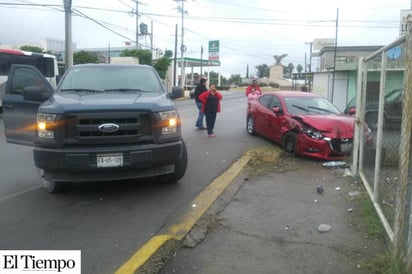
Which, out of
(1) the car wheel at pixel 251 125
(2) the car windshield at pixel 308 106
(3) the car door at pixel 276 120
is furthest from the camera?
(1) the car wheel at pixel 251 125

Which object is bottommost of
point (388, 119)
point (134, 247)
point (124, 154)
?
point (134, 247)

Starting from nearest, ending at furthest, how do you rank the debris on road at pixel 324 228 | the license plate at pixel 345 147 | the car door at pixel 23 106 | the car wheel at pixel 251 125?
the debris on road at pixel 324 228 → the car door at pixel 23 106 → the license plate at pixel 345 147 → the car wheel at pixel 251 125

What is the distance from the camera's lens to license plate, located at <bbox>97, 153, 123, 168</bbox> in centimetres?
514

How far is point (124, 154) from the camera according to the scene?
519 centimetres

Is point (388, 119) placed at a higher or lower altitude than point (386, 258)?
higher

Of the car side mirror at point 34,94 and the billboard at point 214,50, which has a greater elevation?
the billboard at point 214,50

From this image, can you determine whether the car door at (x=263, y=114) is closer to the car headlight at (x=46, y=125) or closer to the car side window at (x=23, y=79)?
the car side window at (x=23, y=79)

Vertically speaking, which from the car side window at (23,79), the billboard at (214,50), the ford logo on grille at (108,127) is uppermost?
the billboard at (214,50)

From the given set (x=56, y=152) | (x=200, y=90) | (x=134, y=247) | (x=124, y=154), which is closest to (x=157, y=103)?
(x=124, y=154)

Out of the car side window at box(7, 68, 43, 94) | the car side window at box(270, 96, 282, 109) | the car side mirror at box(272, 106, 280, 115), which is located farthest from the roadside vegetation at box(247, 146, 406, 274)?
the car side window at box(7, 68, 43, 94)

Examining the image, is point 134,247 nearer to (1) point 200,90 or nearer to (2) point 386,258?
(2) point 386,258

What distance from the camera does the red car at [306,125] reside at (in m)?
8.34

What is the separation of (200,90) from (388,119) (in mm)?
9303

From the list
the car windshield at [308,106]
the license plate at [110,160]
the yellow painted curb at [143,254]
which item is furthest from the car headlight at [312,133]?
the yellow painted curb at [143,254]
